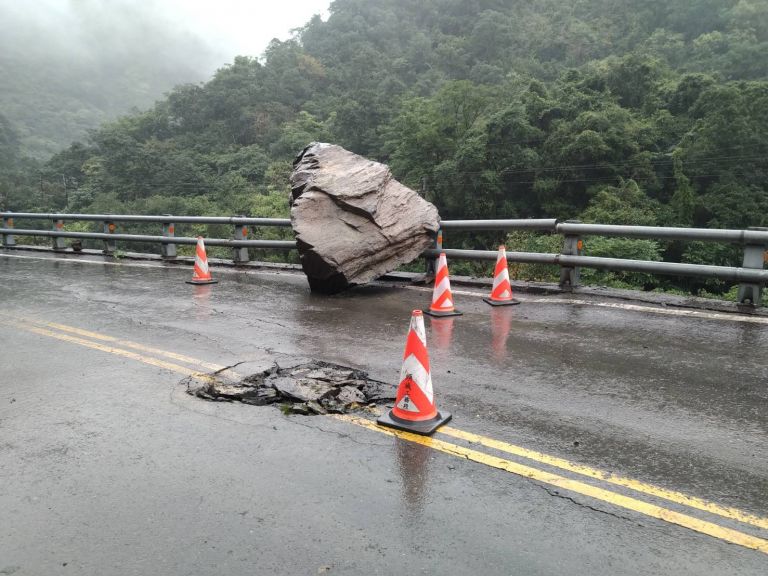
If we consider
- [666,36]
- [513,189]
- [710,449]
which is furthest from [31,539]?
[666,36]

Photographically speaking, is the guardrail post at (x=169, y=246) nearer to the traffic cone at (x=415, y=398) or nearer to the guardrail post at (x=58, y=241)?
the guardrail post at (x=58, y=241)

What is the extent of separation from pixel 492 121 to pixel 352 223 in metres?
38.0

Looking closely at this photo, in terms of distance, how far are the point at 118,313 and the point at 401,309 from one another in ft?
12.6

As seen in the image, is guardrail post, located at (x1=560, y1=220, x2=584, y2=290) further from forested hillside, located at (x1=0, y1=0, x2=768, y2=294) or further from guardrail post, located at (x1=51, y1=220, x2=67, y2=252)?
guardrail post, located at (x1=51, y1=220, x2=67, y2=252)

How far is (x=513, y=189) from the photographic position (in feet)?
145

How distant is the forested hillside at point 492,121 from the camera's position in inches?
1501

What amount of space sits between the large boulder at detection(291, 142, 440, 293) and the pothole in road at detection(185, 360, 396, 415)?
3894 millimetres

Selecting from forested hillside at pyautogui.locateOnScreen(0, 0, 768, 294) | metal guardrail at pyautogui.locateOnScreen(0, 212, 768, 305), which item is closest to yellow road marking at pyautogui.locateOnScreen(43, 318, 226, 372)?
metal guardrail at pyautogui.locateOnScreen(0, 212, 768, 305)

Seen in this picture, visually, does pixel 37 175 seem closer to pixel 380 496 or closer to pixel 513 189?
pixel 513 189

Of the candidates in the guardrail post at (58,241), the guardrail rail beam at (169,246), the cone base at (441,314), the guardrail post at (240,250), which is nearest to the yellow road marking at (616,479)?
the cone base at (441,314)

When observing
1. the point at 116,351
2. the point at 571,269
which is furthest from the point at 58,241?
the point at 571,269

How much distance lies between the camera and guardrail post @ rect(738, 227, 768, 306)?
285 inches

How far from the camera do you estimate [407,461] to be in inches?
144

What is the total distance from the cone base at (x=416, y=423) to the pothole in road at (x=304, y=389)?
0.27 m
